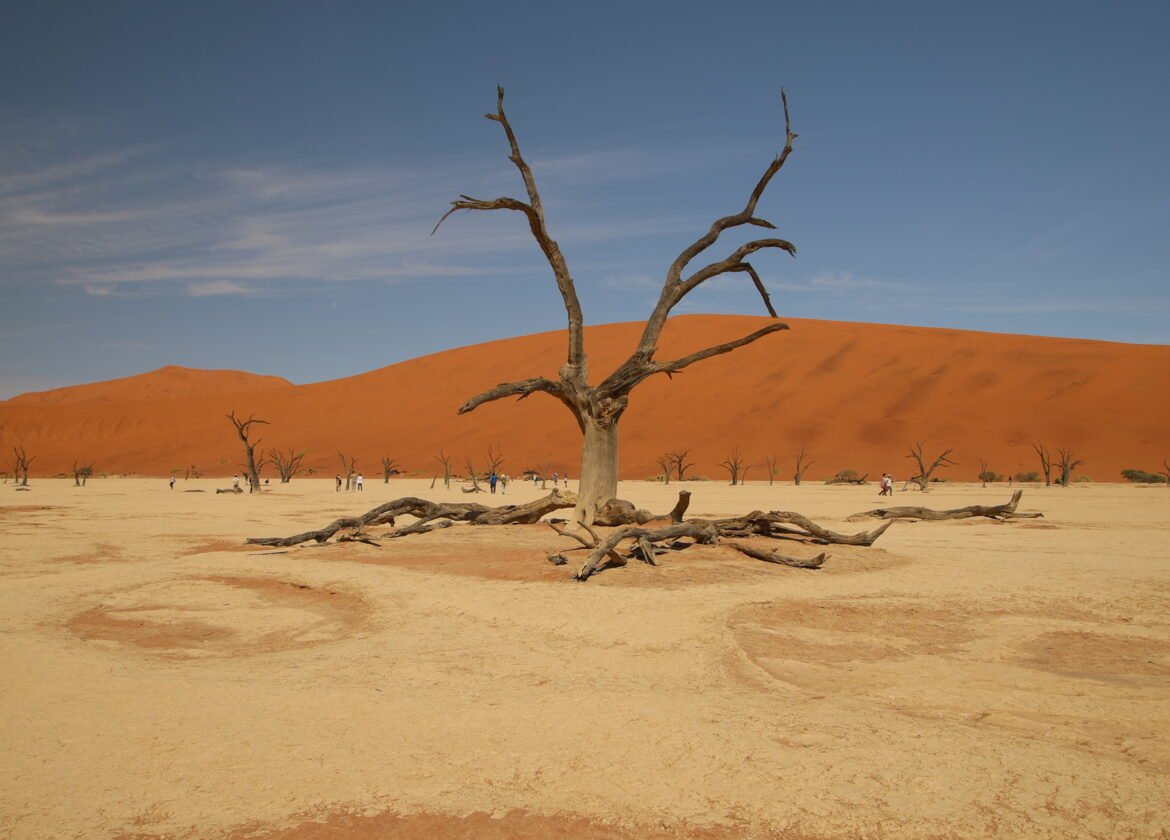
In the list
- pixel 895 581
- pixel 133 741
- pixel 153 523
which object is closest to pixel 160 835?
pixel 133 741

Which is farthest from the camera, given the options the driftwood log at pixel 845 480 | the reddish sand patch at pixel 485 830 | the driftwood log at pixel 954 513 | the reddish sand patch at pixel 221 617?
the driftwood log at pixel 845 480

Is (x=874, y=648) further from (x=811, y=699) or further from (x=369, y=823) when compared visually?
(x=369, y=823)

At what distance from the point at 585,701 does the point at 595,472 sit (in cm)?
736

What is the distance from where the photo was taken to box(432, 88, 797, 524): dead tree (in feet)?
39.1

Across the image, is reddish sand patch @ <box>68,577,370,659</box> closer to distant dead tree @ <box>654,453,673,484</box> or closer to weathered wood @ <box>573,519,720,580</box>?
weathered wood @ <box>573,519,720,580</box>

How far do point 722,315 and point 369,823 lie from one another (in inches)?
3349

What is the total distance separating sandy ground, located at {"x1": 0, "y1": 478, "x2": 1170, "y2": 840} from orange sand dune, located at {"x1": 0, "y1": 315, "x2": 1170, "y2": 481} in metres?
40.8

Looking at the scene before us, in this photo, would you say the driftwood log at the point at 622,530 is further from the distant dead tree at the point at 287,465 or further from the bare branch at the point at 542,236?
the distant dead tree at the point at 287,465

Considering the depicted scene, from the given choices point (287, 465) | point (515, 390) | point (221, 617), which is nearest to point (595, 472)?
point (515, 390)

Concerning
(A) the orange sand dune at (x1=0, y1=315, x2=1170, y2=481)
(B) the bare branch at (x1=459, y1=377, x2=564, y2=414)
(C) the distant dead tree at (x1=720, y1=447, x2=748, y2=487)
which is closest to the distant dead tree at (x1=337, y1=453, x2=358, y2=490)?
(A) the orange sand dune at (x1=0, y1=315, x2=1170, y2=481)

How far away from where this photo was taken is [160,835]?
3.17 m

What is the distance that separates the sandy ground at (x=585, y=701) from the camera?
132 inches

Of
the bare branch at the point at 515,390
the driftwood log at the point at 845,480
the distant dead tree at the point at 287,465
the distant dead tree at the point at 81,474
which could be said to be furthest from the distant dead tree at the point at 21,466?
the driftwood log at the point at 845,480

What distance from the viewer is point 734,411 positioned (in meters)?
60.6
